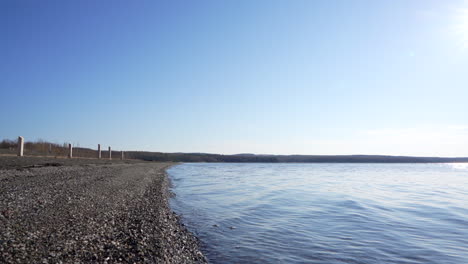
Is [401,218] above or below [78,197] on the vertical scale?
below

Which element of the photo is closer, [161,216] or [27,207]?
[27,207]

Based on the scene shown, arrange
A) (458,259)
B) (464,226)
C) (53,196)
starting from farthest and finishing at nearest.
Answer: (464,226) < (53,196) < (458,259)

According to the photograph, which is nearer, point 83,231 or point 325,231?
point 83,231

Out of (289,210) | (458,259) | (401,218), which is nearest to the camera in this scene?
(458,259)

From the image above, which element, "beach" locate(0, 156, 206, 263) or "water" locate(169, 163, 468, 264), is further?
"water" locate(169, 163, 468, 264)

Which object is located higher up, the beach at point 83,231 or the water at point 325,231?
the beach at point 83,231

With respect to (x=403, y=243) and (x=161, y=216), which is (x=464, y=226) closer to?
(x=403, y=243)

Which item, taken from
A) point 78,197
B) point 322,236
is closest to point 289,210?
point 322,236

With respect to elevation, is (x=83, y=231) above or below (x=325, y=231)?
above

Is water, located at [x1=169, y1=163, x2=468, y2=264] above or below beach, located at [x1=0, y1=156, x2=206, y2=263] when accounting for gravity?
below

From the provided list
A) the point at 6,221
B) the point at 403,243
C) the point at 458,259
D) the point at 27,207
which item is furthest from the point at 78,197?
the point at 458,259

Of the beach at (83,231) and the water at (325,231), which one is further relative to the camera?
the water at (325,231)

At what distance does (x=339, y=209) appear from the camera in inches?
537

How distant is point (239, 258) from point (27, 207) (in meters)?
5.26
